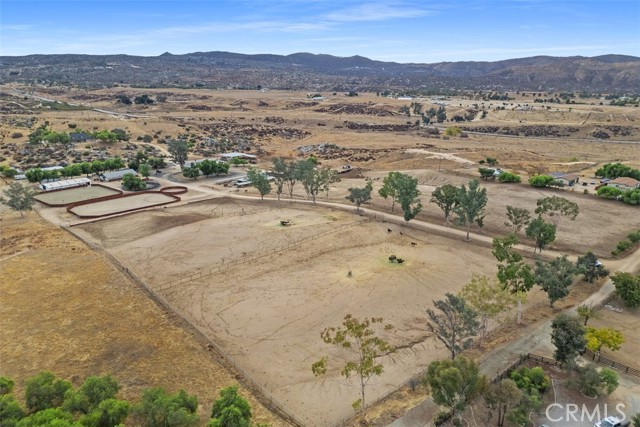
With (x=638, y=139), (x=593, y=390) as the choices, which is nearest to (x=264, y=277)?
(x=593, y=390)

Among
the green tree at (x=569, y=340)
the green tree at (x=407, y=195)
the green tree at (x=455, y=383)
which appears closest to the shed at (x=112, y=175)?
the green tree at (x=407, y=195)

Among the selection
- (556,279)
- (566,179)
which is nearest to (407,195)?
(556,279)

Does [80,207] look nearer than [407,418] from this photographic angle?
No

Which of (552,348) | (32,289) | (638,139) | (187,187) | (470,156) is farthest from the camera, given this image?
(638,139)

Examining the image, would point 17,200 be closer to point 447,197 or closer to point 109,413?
point 109,413

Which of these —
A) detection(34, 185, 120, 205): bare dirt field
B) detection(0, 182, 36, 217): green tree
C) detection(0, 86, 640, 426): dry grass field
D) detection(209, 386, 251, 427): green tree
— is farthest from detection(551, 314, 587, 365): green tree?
detection(34, 185, 120, 205): bare dirt field

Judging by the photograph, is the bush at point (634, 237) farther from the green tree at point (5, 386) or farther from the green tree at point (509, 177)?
the green tree at point (5, 386)

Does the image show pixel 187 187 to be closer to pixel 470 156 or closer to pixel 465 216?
pixel 465 216
